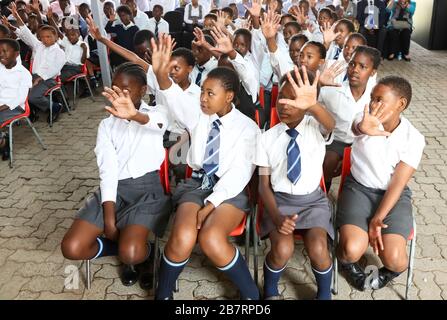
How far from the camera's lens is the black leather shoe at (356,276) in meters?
1.99

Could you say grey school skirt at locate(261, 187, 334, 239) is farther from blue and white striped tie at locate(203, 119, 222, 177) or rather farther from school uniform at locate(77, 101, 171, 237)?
school uniform at locate(77, 101, 171, 237)

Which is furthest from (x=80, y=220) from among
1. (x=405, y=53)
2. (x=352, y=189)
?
(x=405, y=53)

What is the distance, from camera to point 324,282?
5.90 feet

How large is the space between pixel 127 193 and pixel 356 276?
1.19m

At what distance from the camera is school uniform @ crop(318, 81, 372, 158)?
2.45m

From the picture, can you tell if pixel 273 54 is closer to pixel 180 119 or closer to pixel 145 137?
pixel 180 119

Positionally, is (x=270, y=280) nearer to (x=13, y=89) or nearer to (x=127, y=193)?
(x=127, y=193)

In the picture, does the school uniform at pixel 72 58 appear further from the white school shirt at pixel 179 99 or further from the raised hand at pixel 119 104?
the raised hand at pixel 119 104

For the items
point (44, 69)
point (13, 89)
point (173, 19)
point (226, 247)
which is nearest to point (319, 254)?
point (226, 247)

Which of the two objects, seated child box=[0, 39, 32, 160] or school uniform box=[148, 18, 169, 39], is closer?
seated child box=[0, 39, 32, 160]

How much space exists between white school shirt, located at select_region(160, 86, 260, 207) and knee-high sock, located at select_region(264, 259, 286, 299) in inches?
14.5

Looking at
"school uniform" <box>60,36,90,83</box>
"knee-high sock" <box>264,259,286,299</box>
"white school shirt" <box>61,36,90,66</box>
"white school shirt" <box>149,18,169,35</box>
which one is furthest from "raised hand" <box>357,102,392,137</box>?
"white school shirt" <box>149,18,169,35</box>
